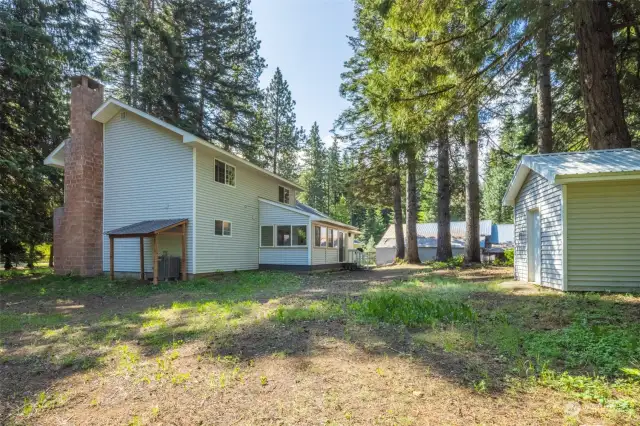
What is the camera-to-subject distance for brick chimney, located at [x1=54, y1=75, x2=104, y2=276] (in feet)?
45.9

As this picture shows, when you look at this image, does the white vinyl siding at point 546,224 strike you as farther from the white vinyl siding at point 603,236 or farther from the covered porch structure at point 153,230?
the covered porch structure at point 153,230

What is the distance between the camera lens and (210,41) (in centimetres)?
2116

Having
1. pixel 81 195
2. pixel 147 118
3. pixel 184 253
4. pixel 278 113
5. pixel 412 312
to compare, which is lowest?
pixel 412 312

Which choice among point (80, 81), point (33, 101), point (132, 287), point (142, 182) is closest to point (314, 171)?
point (142, 182)

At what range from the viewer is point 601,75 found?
7.91 meters

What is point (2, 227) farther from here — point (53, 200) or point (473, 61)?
point (473, 61)

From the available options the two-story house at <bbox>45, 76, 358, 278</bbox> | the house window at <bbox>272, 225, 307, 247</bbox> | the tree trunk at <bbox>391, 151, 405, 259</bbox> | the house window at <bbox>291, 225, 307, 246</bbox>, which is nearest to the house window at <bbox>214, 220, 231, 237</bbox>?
the two-story house at <bbox>45, 76, 358, 278</bbox>

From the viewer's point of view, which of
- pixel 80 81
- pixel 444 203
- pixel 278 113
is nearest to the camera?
pixel 80 81

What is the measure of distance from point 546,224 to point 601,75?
137 inches

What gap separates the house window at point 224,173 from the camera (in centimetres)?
1496

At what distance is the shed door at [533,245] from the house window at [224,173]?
37.6 ft

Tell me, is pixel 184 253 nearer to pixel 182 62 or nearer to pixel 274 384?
pixel 274 384

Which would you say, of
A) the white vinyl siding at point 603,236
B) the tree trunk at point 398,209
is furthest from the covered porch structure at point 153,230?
the tree trunk at point 398,209

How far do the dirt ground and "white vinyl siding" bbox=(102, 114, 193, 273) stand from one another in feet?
28.9
